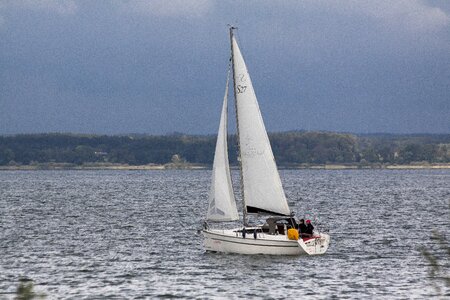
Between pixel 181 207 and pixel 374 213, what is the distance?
2327cm

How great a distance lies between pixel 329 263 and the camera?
38375mm

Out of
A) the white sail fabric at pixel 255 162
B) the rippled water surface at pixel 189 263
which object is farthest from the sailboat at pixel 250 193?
the rippled water surface at pixel 189 263

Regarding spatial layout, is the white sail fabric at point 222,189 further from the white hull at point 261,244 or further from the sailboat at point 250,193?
the white hull at point 261,244

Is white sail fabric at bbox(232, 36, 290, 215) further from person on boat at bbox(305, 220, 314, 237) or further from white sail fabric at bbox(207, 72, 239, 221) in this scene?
person on boat at bbox(305, 220, 314, 237)

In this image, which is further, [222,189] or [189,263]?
[222,189]

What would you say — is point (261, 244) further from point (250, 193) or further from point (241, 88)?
point (241, 88)

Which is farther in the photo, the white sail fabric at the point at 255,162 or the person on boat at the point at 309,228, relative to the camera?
the person on boat at the point at 309,228

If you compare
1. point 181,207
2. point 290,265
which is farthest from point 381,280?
point 181,207

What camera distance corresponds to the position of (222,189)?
39719 mm

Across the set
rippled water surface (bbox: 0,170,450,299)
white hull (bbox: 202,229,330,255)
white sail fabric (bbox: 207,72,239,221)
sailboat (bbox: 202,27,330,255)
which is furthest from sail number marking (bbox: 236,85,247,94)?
rippled water surface (bbox: 0,170,450,299)

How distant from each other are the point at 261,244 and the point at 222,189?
342cm

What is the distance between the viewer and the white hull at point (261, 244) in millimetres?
37969

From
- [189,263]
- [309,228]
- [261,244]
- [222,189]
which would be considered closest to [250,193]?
→ [222,189]

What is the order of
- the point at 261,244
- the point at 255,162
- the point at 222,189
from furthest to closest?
1. the point at 222,189
2. the point at 255,162
3. the point at 261,244
